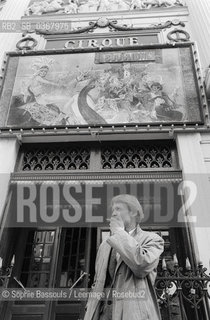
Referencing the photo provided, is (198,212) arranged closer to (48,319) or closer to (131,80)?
(48,319)

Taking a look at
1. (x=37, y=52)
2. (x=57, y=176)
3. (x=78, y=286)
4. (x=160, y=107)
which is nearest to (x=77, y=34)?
(x=37, y=52)

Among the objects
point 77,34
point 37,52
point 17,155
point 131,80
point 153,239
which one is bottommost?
point 153,239

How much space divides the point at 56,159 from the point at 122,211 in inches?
141

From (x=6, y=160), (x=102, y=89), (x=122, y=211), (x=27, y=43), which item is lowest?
(x=122, y=211)

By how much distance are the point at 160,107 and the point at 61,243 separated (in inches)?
130

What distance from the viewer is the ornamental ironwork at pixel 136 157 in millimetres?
6012

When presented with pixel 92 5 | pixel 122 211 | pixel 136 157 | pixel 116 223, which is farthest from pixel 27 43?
pixel 116 223

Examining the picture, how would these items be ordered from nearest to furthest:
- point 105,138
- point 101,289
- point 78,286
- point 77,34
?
point 101,289, point 78,286, point 105,138, point 77,34

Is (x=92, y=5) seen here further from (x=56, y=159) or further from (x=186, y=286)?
(x=186, y=286)

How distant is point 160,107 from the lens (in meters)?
6.47

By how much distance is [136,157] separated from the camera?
6.15 m

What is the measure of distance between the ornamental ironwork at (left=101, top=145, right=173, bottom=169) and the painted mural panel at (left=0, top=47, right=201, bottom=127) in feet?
1.77

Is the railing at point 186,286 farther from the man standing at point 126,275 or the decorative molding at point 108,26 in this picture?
the decorative molding at point 108,26

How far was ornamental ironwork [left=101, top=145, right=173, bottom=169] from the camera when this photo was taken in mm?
6012
